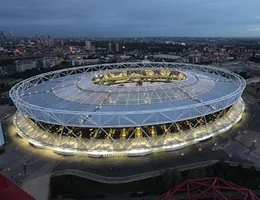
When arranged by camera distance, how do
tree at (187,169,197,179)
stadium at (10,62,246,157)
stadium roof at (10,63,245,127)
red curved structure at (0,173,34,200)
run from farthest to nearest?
stadium at (10,62,246,157) < stadium roof at (10,63,245,127) < tree at (187,169,197,179) < red curved structure at (0,173,34,200)

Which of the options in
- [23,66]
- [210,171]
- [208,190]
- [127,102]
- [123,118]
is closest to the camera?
[208,190]

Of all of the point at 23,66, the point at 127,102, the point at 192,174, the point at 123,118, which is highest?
the point at 127,102

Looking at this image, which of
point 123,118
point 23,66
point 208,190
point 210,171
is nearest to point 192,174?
point 210,171

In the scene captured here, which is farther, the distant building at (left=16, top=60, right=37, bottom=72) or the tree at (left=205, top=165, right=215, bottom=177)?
the distant building at (left=16, top=60, right=37, bottom=72)

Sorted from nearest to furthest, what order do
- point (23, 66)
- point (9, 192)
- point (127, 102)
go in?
point (9, 192)
point (127, 102)
point (23, 66)

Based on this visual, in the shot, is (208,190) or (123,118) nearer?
(208,190)

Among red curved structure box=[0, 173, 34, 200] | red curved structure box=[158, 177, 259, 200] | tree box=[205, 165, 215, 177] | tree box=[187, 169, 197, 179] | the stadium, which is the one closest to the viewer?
red curved structure box=[0, 173, 34, 200]

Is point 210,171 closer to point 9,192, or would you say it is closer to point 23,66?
point 9,192

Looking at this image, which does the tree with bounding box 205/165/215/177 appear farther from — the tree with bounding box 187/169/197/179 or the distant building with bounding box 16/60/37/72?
the distant building with bounding box 16/60/37/72

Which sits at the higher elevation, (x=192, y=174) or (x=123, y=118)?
(x=123, y=118)

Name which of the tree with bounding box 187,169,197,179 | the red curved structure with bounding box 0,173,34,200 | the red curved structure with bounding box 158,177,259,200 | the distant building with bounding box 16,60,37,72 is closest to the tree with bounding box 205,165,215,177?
the red curved structure with bounding box 158,177,259,200

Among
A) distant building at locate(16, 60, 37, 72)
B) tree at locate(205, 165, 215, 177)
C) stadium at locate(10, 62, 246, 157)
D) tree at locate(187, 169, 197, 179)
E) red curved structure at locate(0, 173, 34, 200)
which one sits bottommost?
distant building at locate(16, 60, 37, 72)

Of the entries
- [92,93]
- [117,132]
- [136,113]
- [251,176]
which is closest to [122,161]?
[117,132]
